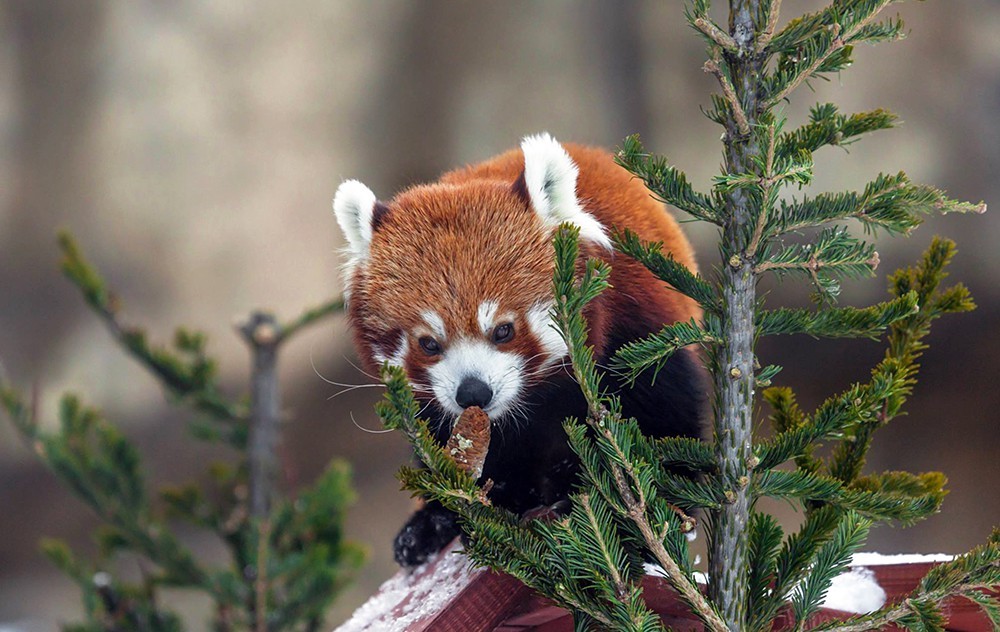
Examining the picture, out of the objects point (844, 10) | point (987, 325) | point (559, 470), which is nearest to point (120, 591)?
point (559, 470)

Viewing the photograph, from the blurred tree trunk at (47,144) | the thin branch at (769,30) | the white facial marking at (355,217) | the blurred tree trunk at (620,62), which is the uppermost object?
the blurred tree trunk at (47,144)

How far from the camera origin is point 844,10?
0.77 m

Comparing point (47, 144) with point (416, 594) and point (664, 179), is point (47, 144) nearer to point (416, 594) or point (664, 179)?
point (416, 594)

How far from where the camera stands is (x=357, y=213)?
98 centimetres

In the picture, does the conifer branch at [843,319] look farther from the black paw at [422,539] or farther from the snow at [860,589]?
the black paw at [422,539]

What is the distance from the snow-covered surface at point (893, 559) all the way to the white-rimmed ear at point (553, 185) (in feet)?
1.77

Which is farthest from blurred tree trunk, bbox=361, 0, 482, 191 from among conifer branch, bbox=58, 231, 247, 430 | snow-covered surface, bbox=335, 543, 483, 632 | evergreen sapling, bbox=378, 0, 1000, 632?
evergreen sapling, bbox=378, 0, 1000, 632

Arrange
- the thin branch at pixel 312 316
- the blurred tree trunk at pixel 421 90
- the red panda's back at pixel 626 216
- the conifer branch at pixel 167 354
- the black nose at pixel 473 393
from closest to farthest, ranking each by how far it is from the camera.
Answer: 1. the black nose at pixel 473 393
2. the red panda's back at pixel 626 216
3. the thin branch at pixel 312 316
4. the conifer branch at pixel 167 354
5. the blurred tree trunk at pixel 421 90

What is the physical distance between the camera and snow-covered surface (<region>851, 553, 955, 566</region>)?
117 centimetres

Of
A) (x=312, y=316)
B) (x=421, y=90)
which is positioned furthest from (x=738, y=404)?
(x=421, y=90)

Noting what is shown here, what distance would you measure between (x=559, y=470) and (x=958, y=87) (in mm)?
3014

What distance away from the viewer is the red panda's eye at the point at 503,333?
0.89 metres

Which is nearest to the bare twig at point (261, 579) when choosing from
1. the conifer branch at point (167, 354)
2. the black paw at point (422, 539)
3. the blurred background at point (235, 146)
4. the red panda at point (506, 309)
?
the conifer branch at point (167, 354)

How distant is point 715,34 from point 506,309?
11.8 inches
